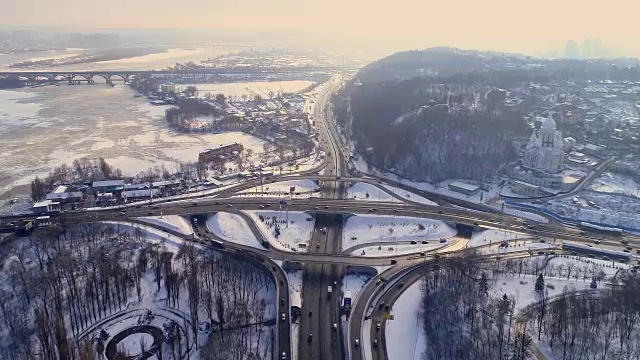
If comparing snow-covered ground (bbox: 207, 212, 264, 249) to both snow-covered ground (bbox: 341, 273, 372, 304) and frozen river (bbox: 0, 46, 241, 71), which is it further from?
frozen river (bbox: 0, 46, 241, 71)

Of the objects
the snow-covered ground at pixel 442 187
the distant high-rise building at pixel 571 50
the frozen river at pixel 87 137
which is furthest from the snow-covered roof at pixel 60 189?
the distant high-rise building at pixel 571 50

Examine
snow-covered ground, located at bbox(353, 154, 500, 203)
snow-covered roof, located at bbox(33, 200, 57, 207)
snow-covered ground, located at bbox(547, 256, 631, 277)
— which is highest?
snow-covered ground, located at bbox(353, 154, 500, 203)

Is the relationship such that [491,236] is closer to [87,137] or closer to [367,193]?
[367,193]

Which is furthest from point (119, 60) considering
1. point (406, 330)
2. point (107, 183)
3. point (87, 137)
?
point (406, 330)

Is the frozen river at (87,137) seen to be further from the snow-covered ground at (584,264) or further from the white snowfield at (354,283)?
the snow-covered ground at (584,264)

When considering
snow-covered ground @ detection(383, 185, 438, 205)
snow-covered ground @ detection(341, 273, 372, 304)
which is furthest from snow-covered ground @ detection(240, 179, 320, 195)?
snow-covered ground @ detection(341, 273, 372, 304)

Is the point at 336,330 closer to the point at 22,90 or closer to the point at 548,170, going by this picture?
the point at 548,170
